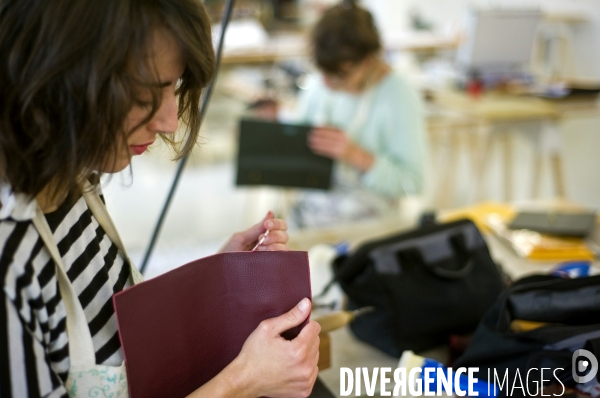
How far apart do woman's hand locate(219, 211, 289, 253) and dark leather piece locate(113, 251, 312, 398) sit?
0.12 m

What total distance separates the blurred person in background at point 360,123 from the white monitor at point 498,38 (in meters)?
1.01

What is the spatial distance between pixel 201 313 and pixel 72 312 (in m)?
0.17

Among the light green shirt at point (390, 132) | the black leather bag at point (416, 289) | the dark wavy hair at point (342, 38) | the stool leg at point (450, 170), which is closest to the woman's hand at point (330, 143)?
the light green shirt at point (390, 132)

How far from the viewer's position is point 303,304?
33.5 inches

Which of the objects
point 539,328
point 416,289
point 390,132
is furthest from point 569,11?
point 539,328

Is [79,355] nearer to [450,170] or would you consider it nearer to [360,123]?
[360,123]

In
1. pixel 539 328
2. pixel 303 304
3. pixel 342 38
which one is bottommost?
pixel 539 328

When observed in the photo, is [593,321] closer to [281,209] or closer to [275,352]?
Answer: [275,352]

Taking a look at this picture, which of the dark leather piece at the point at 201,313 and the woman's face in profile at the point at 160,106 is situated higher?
the woman's face in profile at the point at 160,106

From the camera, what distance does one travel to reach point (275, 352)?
0.81 meters

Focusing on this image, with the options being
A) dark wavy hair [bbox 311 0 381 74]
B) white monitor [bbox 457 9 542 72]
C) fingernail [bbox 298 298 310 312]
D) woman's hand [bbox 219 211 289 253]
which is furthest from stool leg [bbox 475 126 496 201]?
fingernail [bbox 298 298 310 312]

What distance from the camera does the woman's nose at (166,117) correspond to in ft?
2.41

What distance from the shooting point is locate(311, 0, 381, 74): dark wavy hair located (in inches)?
81.7

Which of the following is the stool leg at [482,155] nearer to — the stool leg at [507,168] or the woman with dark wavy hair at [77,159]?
the stool leg at [507,168]
